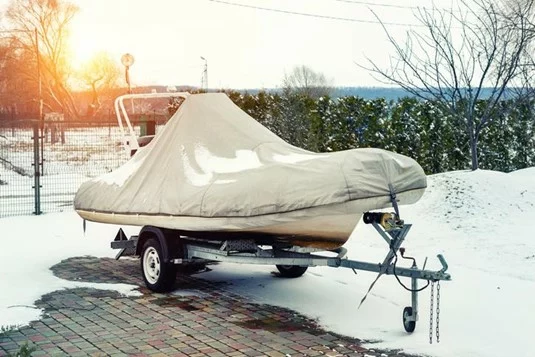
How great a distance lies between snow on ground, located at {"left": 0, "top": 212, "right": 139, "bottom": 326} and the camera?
8375 mm

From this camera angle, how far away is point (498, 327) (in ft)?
24.1

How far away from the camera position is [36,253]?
11.6 meters

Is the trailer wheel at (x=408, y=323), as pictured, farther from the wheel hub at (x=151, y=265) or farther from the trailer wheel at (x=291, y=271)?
the wheel hub at (x=151, y=265)

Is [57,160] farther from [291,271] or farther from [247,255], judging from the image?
[247,255]

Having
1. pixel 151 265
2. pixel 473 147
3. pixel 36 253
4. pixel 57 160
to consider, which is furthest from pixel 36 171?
pixel 473 147

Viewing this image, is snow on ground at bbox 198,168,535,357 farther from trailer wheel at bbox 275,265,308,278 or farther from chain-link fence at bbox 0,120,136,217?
chain-link fence at bbox 0,120,136,217

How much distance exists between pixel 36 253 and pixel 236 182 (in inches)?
198

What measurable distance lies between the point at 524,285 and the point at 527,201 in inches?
154

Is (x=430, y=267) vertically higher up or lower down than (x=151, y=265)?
lower down

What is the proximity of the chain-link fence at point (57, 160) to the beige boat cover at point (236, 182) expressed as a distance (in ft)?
26.3

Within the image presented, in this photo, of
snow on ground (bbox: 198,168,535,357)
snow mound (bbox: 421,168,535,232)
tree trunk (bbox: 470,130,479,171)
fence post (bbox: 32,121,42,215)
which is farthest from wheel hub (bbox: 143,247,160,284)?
fence post (bbox: 32,121,42,215)

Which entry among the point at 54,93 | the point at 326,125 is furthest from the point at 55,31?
the point at 326,125

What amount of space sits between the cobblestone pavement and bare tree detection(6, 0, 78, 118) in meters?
56.8

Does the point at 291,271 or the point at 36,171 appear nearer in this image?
the point at 291,271
